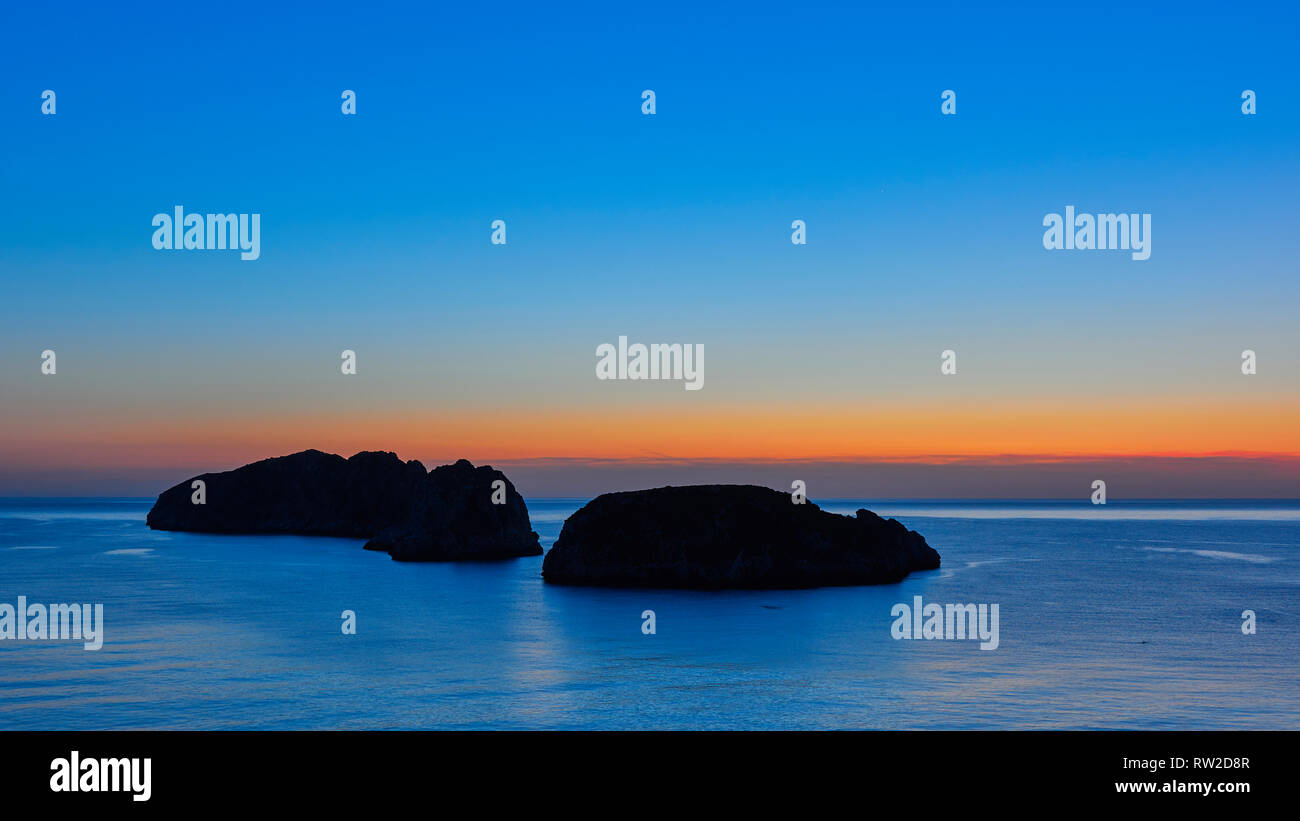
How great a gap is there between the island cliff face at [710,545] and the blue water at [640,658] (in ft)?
10.7

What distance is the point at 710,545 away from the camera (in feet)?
276

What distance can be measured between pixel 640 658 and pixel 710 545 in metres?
37.5

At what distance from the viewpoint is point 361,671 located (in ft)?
144

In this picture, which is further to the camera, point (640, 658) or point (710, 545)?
point (710, 545)

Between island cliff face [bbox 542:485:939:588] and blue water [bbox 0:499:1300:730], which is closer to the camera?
blue water [bbox 0:499:1300:730]

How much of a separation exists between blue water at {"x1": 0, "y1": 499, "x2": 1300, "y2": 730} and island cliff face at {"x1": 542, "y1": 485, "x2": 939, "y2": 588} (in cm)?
328

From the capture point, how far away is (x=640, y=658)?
47.0m

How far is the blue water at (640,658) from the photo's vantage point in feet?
112

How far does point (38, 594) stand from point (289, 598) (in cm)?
2187

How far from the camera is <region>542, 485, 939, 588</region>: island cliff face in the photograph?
274ft

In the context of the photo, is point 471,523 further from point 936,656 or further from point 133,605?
point 936,656

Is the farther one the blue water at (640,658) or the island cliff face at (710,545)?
the island cliff face at (710,545)
